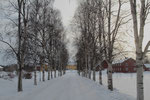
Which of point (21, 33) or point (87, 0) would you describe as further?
point (87, 0)

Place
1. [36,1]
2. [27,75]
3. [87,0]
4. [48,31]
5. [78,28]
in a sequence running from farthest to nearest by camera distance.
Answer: [27,75] < [78,28] < [48,31] < [87,0] < [36,1]

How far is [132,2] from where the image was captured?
695cm

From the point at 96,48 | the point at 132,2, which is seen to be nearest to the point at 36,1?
the point at 96,48

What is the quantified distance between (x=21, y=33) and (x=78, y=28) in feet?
50.5

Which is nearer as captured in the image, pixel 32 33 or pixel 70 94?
pixel 70 94

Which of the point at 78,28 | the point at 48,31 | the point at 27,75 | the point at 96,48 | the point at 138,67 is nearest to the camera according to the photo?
the point at 138,67

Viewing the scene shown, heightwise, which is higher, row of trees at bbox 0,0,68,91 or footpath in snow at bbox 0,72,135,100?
row of trees at bbox 0,0,68,91

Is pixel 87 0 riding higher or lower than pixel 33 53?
higher

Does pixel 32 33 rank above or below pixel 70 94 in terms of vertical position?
above

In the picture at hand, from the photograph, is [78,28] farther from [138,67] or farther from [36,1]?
[138,67]

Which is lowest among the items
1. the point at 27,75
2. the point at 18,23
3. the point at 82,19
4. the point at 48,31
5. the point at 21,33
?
the point at 27,75

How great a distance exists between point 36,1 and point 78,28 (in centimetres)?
1037

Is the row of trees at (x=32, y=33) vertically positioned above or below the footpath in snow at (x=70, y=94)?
above

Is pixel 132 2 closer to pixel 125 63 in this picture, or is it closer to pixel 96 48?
pixel 96 48
